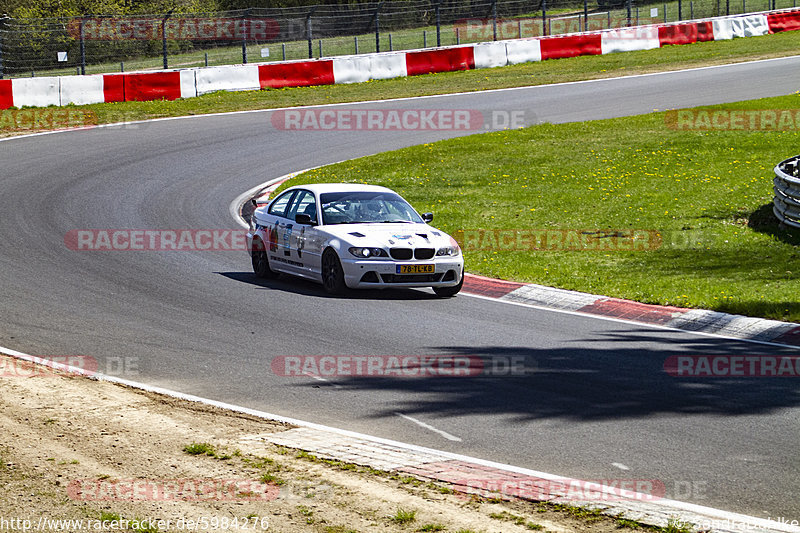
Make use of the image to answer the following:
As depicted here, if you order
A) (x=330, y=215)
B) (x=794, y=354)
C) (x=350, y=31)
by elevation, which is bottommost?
(x=794, y=354)

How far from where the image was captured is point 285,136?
26.9 m

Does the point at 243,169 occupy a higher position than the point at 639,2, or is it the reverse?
the point at 639,2

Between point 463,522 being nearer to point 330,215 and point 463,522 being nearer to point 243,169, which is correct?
point 330,215

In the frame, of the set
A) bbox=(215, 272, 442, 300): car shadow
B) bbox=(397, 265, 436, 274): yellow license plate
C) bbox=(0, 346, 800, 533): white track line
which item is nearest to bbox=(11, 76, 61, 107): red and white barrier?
bbox=(215, 272, 442, 300): car shadow

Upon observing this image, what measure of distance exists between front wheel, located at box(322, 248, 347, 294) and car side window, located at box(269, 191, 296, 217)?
1599 mm

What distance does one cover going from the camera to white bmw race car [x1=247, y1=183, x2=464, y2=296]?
13.3 metres

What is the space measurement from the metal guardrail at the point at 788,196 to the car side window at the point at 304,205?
25.2ft

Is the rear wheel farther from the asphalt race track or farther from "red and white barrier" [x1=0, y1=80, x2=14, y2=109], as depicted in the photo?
"red and white barrier" [x1=0, y1=80, x2=14, y2=109]

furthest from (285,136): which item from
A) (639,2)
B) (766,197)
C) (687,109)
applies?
(639,2)

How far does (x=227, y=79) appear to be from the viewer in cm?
3272

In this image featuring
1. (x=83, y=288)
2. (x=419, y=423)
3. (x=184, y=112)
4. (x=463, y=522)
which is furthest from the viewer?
(x=184, y=112)

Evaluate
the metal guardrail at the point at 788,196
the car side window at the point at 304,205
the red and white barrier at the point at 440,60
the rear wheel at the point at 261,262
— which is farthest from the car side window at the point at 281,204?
the red and white barrier at the point at 440,60

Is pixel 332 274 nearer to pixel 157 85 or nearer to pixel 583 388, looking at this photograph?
pixel 583 388

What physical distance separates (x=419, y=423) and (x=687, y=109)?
72.0ft
